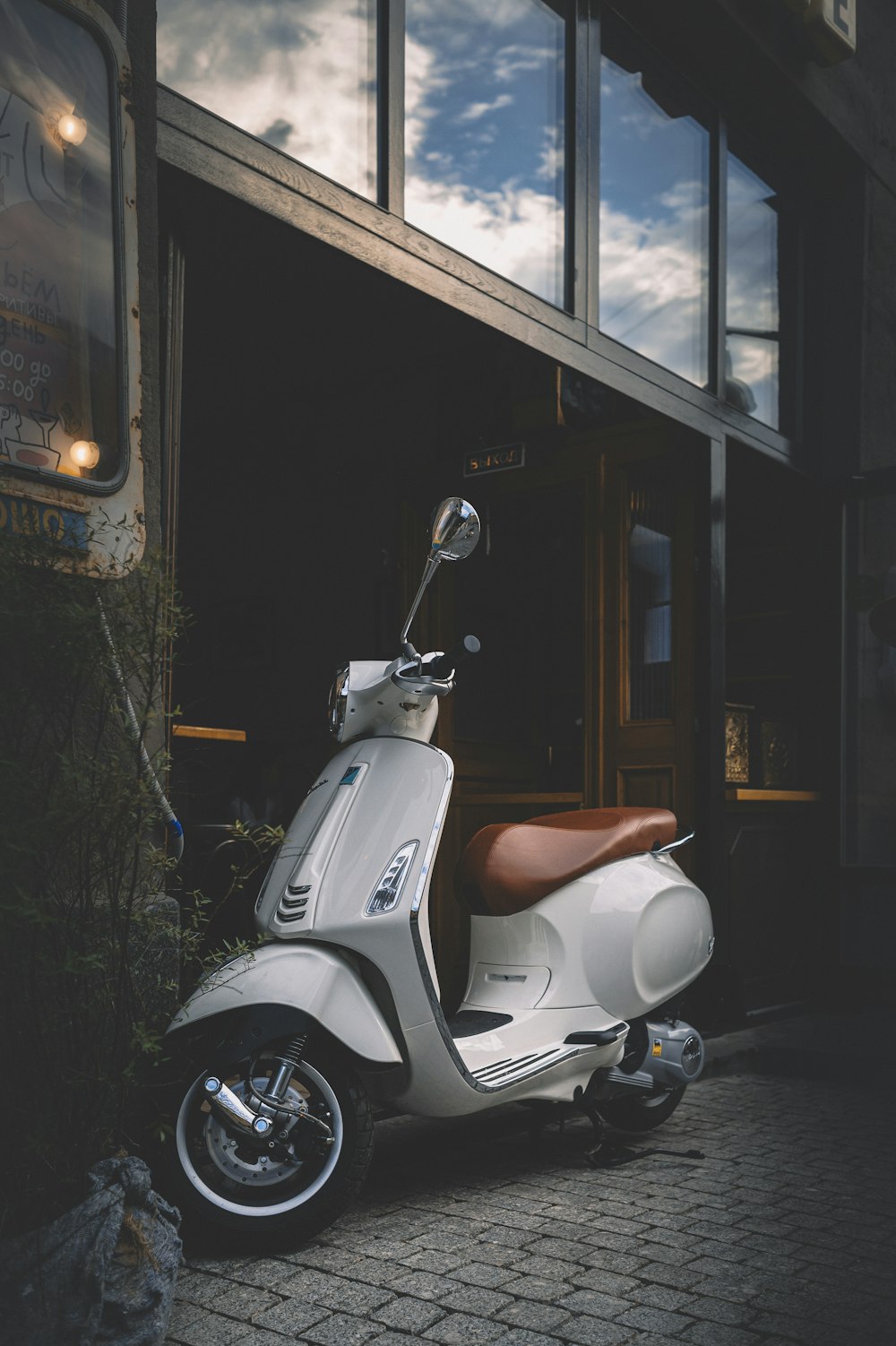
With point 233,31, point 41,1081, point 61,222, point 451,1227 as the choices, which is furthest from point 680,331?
point 41,1081

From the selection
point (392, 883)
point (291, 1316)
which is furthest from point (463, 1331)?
point (392, 883)

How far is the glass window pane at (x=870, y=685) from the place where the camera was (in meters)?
6.46

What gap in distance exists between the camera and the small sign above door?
5.62 m

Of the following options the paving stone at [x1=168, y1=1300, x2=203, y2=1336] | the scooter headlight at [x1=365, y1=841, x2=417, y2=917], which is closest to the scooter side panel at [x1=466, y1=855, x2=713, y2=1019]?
the scooter headlight at [x1=365, y1=841, x2=417, y2=917]

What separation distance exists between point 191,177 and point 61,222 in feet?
1.92

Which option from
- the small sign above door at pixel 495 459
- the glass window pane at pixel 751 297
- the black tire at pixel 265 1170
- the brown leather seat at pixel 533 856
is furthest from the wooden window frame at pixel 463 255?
the black tire at pixel 265 1170

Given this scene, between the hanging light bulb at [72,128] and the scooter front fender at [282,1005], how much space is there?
6.19 ft

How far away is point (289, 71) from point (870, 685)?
4.33m

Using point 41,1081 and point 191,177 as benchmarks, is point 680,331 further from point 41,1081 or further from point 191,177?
point 41,1081

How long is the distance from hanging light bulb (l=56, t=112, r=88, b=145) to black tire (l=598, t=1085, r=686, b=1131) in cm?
307

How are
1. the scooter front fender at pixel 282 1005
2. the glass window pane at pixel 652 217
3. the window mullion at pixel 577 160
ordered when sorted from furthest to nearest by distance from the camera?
the glass window pane at pixel 652 217, the window mullion at pixel 577 160, the scooter front fender at pixel 282 1005

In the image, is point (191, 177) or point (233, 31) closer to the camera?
point (191, 177)

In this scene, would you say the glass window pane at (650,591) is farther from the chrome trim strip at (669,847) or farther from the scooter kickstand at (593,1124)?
the scooter kickstand at (593,1124)

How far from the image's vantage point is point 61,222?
9.29 ft
